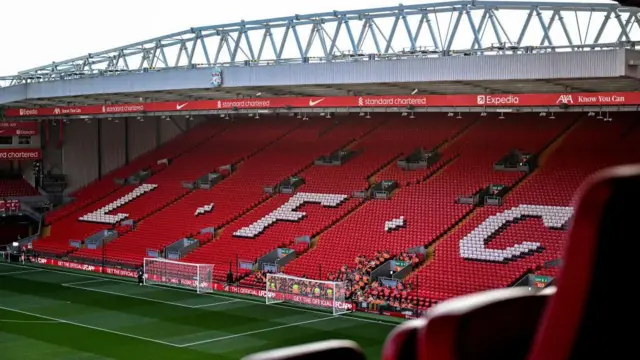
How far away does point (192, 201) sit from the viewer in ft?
166

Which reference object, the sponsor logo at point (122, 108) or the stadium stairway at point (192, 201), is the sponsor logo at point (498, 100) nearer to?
the stadium stairway at point (192, 201)

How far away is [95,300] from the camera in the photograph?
1485 inches

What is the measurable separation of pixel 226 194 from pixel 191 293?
1143cm

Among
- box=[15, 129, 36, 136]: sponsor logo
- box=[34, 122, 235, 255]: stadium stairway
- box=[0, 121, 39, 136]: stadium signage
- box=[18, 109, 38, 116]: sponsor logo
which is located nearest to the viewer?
box=[34, 122, 235, 255]: stadium stairway

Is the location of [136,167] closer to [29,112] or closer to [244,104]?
[29,112]

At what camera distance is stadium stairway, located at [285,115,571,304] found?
38594 millimetres

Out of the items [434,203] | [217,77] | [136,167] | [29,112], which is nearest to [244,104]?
[217,77]

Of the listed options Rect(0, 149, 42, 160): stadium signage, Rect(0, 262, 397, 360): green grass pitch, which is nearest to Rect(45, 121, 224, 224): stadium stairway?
Rect(0, 149, 42, 160): stadium signage

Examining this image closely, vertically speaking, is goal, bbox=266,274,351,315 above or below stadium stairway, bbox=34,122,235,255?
below

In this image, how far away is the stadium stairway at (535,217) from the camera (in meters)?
33.8

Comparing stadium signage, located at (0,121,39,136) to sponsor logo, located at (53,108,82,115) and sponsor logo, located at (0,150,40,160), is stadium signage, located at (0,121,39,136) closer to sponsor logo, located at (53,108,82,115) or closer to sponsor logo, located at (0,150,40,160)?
sponsor logo, located at (0,150,40,160)

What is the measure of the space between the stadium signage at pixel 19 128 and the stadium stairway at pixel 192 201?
10.4 metres

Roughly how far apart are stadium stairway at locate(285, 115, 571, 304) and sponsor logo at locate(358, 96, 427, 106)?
4.51 m

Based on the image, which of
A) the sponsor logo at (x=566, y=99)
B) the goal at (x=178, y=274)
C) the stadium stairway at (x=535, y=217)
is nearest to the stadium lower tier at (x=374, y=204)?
the stadium stairway at (x=535, y=217)
